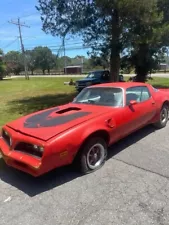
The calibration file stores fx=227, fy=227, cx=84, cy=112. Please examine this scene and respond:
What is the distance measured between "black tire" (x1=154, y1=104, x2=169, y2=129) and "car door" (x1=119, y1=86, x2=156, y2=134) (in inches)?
22.1

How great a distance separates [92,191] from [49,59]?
106 m

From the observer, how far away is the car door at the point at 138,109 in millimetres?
4469

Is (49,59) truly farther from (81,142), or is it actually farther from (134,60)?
(81,142)

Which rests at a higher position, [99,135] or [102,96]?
[102,96]

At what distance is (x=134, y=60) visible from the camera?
53.6 ft

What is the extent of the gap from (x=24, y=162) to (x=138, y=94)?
122 inches

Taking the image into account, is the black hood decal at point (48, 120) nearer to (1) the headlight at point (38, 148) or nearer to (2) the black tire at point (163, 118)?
(1) the headlight at point (38, 148)

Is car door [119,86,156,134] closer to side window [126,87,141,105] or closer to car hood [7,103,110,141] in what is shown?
side window [126,87,141,105]

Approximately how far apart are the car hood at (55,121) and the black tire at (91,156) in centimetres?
39

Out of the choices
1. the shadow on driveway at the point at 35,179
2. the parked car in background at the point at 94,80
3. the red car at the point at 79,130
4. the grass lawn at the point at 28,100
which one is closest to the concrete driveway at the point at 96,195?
the shadow on driveway at the point at 35,179

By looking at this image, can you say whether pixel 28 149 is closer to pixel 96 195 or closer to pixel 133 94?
pixel 96 195

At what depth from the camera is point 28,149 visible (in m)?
3.42

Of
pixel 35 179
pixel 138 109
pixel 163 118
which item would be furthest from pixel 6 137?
pixel 163 118

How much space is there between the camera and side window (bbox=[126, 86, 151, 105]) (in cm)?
486
